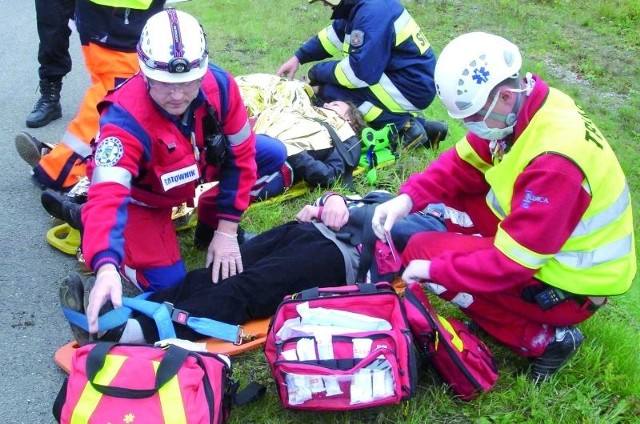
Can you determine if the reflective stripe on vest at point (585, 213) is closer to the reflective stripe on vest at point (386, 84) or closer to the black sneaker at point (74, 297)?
the black sneaker at point (74, 297)

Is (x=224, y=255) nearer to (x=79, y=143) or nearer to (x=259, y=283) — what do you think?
(x=259, y=283)

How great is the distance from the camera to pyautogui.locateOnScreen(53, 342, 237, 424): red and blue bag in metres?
2.29

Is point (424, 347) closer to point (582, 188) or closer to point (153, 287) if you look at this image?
point (582, 188)

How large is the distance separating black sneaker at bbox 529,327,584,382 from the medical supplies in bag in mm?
726

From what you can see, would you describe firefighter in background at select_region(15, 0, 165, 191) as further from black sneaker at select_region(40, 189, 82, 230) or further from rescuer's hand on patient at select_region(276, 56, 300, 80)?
rescuer's hand on patient at select_region(276, 56, 300, 80)

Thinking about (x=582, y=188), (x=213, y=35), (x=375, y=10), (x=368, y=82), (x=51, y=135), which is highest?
(x=582, y=188)

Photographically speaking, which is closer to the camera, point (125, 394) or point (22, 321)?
point (125, 394)

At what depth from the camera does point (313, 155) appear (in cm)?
464

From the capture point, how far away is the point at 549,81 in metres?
9.55

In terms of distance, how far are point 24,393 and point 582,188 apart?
245 cm

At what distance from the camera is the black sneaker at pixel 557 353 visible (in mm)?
2932

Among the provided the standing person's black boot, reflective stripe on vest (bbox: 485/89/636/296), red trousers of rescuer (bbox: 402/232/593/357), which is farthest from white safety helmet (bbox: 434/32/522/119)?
the standing person's black boot

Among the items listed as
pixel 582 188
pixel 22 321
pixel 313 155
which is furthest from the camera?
pixel 313 155

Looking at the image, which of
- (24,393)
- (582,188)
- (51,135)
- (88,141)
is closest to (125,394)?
(24,393)
